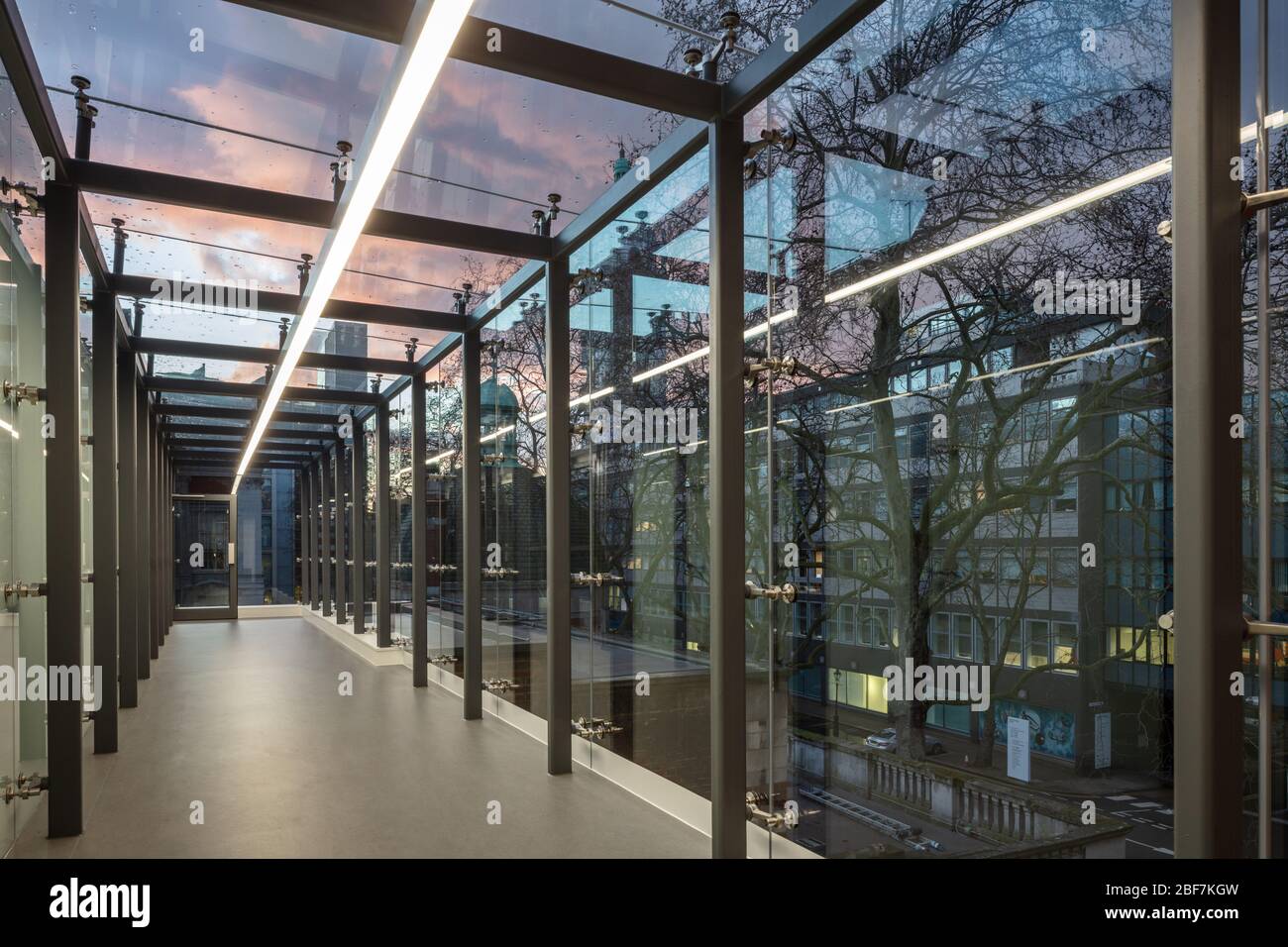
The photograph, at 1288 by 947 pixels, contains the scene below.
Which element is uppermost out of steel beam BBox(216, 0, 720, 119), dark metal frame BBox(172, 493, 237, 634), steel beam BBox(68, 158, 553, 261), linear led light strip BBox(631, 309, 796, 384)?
steel beam BBox(216, 0, 720, 119)

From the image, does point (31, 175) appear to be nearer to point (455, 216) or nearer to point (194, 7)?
point (194, 7)

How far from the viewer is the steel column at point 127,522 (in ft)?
21.8

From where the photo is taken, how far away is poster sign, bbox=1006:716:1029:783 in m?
2.17

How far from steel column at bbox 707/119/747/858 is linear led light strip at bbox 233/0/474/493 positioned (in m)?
1.21

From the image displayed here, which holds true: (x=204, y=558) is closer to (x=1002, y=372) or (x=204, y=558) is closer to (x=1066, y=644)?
(x=1002, y=372)

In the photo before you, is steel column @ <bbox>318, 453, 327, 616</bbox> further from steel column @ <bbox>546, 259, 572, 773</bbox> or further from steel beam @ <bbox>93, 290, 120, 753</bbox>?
steel column @ <bbox>546, 259, 572, 773</bbox>

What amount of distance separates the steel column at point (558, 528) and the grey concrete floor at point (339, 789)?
29 cm

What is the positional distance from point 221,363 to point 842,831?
788 cm

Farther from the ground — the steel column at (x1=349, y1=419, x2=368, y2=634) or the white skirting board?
the steel column at (x1=349, y1=419, x2=368, y2=634)

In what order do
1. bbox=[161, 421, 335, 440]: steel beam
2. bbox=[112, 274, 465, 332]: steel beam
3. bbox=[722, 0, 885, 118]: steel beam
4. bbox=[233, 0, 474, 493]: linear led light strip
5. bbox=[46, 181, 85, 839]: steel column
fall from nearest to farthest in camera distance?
bbox=[233, 0, 474, 493]: linear led light strip → bbox=[722, 0, 885, 118]: steel beam → bbox=[46, 181, 85, 839]: steel column → bbox=[112, 274, 465, 332]: steel beam → bbox=[161, 421, 335, 440]: steel beam

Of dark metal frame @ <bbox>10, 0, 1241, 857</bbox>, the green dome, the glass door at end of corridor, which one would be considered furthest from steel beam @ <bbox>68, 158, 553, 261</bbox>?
the glass door at end of corridor

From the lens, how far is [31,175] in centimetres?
367

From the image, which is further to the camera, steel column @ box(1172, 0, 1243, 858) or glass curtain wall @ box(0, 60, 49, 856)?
glass curtain wall @ box(0, 60, 49, 856)
